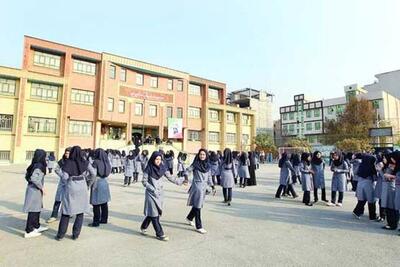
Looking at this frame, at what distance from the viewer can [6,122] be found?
29.2 meters

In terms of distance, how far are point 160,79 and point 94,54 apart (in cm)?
950

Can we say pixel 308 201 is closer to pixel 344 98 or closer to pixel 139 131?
pixel 139 131

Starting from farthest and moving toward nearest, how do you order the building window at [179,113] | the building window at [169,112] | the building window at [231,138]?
the building window at [231,138]
the building window at [179,113]
the building window at [169,112]

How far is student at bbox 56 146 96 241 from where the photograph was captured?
17.7 feet

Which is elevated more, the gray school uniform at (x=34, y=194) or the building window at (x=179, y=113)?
the building window at (x=179, y=113)

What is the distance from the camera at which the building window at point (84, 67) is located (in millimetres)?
33438

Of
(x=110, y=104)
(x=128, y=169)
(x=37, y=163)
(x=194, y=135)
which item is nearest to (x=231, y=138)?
(x=194, y=135)

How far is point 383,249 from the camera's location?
5.04 metres

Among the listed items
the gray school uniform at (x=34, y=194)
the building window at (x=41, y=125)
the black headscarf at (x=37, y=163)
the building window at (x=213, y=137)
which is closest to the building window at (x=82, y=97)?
the building window at (x=41, y=125)

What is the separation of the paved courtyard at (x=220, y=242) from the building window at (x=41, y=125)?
83.9 ft

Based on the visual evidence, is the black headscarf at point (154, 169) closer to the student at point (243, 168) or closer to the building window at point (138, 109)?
the student at point (243, 168)

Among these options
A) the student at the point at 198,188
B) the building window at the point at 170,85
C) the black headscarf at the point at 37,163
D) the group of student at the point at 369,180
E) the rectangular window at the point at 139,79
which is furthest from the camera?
the building window at the point at 170,85

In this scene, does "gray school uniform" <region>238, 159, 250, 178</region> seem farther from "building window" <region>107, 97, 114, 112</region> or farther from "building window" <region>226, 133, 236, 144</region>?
"building window" <region>226, 133, 236, 144</region>

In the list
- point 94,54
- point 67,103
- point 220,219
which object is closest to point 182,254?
point 220,219
